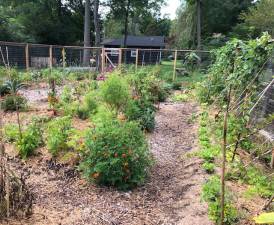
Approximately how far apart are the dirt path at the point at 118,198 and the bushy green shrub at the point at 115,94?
1.62m

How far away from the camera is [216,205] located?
322 centimetres

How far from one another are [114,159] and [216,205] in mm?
1227

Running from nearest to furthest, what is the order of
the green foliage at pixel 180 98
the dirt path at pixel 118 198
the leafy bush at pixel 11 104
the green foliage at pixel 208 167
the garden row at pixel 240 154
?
the garden row at pixel 240 154 < the dirt path at pixel 118 198 < the green foliage at pixel 208 167 < the leafy bush at pixel 11 104 < the green foliage at pixel 180 98

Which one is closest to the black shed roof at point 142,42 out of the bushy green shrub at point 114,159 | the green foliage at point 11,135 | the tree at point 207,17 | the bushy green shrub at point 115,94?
the tree at point 207,17

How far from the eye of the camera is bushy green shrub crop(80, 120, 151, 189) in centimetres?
391

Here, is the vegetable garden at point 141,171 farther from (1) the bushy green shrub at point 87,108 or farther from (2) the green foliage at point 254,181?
(1) the bushy green shrub at point 87,108

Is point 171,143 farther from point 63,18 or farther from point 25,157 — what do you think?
point 63,18

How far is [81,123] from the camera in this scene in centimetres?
654

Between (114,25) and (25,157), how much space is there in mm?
57940

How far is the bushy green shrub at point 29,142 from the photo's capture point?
15.4 ft

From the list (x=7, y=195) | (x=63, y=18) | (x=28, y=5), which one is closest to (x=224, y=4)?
(x=63, y=18)

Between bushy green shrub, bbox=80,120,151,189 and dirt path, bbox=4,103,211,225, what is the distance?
138 mm

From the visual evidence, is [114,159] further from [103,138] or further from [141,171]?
[141,171]

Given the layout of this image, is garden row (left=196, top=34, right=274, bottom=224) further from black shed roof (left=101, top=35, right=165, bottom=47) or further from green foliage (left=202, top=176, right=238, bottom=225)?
black shed roof (left=101, top=35, right=165, bottom=47)
